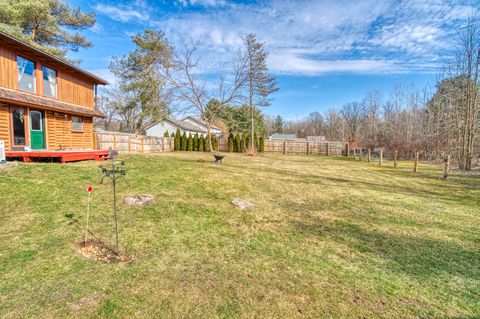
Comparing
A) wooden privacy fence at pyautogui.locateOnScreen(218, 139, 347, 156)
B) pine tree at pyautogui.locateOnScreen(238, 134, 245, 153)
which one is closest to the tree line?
wooden privacy fence at pyautogui.locateOnScreen(218, 139, 347, 156)

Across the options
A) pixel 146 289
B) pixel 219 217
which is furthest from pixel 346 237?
pixel 146 289

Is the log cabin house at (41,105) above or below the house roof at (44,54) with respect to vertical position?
below

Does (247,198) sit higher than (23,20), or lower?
lower

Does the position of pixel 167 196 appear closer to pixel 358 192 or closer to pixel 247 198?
pixel 247 198

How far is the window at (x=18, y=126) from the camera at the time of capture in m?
8.11

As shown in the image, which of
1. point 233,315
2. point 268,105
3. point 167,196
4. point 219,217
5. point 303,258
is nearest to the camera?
point 233,315

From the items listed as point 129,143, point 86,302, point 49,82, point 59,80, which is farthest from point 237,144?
point 86,302

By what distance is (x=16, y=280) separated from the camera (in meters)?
2.45

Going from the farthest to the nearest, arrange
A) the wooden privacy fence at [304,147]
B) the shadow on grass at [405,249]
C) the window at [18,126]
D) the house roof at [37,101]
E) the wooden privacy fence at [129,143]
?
the wooden privacy fence at [304,147] < the wooden privacy fence at [129,143] < the window at [18,126] < the house roof at [37,101] < the shadow on grass at [405,249]

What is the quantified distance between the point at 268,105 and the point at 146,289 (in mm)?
16534

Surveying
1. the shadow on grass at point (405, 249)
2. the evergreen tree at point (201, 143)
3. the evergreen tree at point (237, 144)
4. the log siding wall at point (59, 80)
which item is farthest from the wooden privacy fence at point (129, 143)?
the shadow on grass at point (405, 249)

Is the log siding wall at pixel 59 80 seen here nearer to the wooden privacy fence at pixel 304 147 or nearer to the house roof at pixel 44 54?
the house roof at pixel 44 54

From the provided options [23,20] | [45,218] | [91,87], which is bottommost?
[45,218]

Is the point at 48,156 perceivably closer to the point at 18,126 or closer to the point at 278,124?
the point at 18,126
